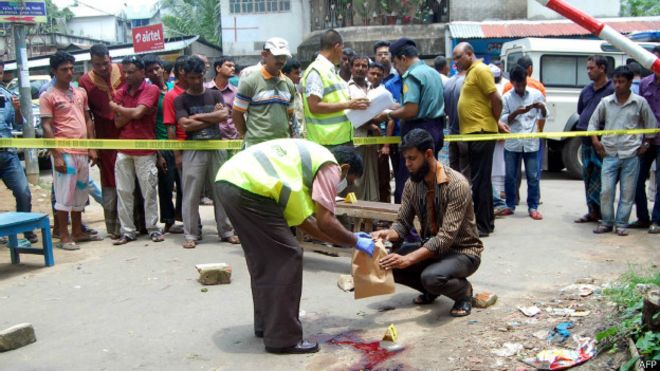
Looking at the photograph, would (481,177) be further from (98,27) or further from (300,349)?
(98,27)

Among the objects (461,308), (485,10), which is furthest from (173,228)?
(485,10)

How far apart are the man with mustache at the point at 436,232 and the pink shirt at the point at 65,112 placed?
389cm

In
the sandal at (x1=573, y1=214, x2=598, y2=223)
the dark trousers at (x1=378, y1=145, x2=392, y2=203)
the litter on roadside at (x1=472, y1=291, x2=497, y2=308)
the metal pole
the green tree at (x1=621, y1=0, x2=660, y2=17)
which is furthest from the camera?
the green tree at (x1=621, y1=0, x2=660, y2=17)

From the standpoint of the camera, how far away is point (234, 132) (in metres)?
8.13

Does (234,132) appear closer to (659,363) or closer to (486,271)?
(486,271)

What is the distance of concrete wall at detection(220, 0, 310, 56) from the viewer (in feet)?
82.1

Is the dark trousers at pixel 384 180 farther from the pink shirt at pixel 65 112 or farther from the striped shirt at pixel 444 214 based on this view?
the pink shirt at pixel 65 112

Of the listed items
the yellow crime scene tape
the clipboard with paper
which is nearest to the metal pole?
the yellow crime scene tape

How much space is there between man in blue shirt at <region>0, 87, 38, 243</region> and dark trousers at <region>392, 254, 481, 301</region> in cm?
455

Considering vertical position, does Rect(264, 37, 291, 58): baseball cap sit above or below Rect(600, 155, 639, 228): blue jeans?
above

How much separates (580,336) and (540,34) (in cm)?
1726

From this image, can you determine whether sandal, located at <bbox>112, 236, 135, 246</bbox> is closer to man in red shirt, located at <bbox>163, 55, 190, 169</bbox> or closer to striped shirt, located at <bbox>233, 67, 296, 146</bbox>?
man in red shirt, located at <bbox>163, 55, 190, 169</bbox>

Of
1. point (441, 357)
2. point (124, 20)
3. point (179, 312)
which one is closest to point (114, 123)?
point (179, 312)

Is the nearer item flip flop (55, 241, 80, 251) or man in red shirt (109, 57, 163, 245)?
flip flop (55, 241, 80, 251)
